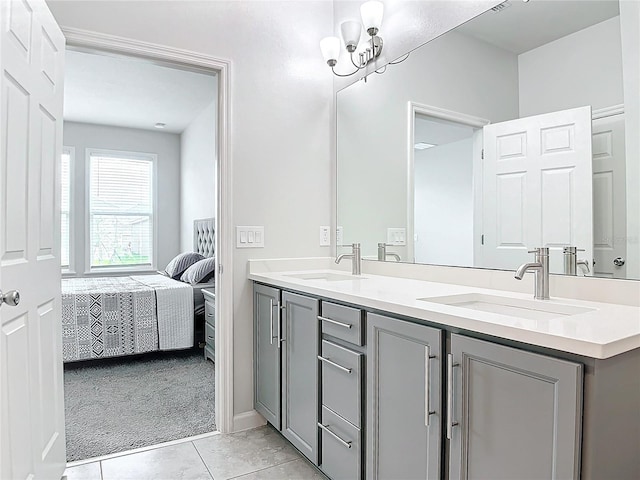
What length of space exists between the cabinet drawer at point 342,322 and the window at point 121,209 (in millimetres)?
5179

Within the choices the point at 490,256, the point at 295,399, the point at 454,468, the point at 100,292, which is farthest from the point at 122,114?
the point at 454,468

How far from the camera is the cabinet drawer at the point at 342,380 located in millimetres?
1650

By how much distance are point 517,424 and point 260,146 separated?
1988mm

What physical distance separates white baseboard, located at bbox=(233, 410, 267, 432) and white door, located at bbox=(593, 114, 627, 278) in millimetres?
1931

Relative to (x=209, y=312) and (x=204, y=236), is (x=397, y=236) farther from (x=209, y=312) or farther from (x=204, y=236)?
(x=204, y=236)

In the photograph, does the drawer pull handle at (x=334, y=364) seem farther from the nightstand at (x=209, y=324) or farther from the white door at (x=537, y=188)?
the nightstand at (x=209, y=324)

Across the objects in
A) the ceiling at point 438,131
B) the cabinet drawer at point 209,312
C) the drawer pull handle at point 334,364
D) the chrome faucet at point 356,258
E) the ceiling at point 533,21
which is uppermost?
the ceiling at point 533,21

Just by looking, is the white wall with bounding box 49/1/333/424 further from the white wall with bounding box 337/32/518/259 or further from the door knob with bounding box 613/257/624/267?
the door knob with bounding box 613/257/624/267

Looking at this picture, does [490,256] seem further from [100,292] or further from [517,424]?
[100,292]

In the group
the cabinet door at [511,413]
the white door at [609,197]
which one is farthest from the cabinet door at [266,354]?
the white door at [609,197]

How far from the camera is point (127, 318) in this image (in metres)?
3.74

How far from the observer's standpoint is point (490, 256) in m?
1.87

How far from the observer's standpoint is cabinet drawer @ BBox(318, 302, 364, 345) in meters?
1.64

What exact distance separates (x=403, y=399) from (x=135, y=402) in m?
2.18
